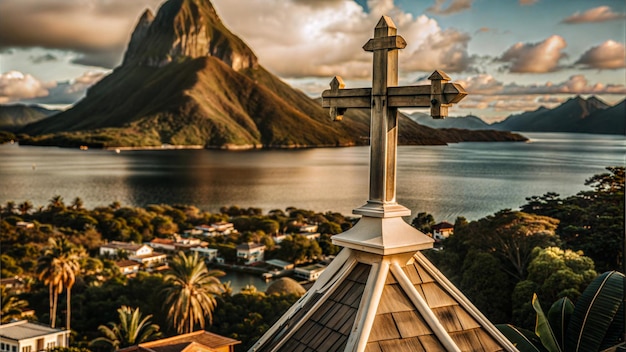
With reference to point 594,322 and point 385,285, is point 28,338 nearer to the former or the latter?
point 594,322

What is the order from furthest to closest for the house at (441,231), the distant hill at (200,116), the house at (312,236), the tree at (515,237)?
the distant hill at (200,116), the house at (312,236), the house at (441,231), the tree at (515,237)

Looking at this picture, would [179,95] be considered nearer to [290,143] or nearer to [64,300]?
[290,143]

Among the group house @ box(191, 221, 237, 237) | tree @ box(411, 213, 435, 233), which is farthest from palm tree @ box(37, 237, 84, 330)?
house @ box(191, 221, 237, 237)

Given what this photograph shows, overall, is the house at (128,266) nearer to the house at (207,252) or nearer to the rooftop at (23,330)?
the house at (207,252)

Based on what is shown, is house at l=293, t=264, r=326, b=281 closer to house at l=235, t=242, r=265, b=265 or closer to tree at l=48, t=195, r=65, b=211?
house at l=235, t=242, r=265, b=265

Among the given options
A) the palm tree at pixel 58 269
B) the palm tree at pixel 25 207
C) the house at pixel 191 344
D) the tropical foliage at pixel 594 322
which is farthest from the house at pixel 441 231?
the palm tree at pixel 25 207
